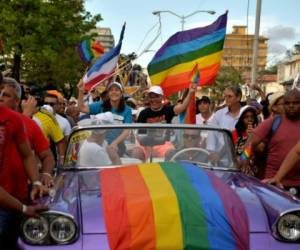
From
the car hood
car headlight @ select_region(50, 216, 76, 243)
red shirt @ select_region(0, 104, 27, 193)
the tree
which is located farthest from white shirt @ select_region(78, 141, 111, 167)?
the tree

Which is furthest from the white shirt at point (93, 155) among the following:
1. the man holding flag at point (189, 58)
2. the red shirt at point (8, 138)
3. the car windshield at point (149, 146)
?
the man holding flag at point (189, 58)

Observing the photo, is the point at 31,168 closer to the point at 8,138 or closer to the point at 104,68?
the point at 8,138

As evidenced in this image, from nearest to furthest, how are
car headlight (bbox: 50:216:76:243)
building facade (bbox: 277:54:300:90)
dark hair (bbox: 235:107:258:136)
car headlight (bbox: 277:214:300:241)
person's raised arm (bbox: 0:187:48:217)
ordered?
1. person's raised arm (bbox: 0:187:48:217)
2. car headlight (bbox: 50:216:76:243)
3. car headlight (bbox: 277:214:300:241)
4. dark hair (bbox: 235:107:258:136)
5. building facade (bbox: 277:54:300:90)

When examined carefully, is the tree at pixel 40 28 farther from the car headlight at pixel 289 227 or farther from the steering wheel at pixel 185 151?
the car headlight at pixel 289 227

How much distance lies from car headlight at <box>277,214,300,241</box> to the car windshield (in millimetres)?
1400

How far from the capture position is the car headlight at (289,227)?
13.8 feet

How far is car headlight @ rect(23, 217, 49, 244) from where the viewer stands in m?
4.13

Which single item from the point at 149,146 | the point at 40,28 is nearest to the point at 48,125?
the point at 149,146

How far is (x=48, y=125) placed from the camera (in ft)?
23.6

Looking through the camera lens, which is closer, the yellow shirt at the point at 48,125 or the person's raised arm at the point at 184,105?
the yellow shirt at the point at 48,125

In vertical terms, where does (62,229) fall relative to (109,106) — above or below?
below

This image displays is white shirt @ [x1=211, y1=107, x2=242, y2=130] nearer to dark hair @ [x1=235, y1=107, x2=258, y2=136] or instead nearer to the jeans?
dark hair @ [x1=235, y1=107, x2=258, y2=136]

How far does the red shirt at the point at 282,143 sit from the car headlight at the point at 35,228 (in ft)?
8.25

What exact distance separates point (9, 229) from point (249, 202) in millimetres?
1608
